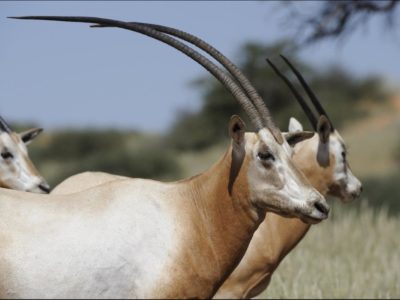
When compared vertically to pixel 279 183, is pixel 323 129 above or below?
below

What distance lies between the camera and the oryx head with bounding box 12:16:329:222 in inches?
192

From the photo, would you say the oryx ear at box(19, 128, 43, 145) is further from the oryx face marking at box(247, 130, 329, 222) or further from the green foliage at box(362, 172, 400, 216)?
the green foliage at box(362, 172, 400, 216)

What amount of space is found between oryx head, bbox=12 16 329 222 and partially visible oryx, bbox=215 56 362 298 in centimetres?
214

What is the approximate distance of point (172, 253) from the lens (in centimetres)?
476

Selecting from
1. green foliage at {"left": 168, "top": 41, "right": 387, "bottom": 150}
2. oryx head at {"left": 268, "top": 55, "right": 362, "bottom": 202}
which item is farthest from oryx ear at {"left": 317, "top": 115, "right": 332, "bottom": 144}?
green foliage at {"left": 168, "top": 41, "right": 387, "bottom": 150}

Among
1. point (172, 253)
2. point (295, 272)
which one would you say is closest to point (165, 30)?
point (172, 253)

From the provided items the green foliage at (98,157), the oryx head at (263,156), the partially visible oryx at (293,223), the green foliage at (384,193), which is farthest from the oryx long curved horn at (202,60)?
the green foliage at (98,157)

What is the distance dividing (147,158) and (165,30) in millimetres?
26625

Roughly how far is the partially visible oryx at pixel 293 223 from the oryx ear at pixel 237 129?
85.8 inches

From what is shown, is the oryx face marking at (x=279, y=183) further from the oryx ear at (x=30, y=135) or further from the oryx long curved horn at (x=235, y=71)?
the oryx ear at (x=30, y=135)

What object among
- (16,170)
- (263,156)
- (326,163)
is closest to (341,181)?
(326,163)

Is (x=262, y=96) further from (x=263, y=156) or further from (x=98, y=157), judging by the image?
(x=263, y=156)

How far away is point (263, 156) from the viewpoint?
4980mm

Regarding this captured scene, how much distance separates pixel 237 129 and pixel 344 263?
5.44 metres
